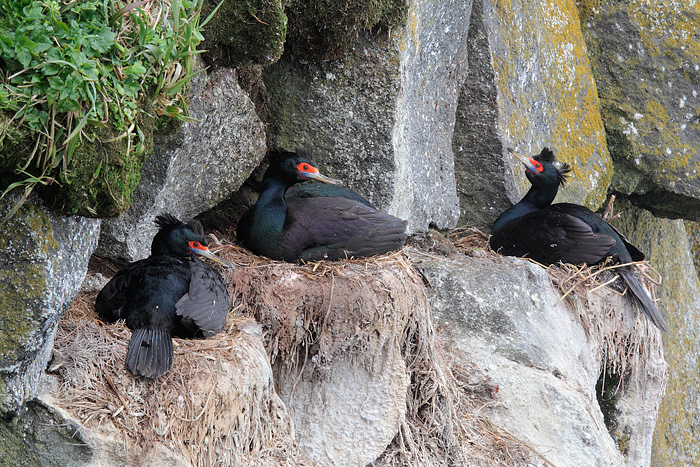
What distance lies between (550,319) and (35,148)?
4.09m

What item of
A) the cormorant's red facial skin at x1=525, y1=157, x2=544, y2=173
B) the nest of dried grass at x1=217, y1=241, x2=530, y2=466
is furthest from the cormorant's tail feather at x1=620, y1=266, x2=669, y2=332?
the nest of dried grass at x1=217, y1=241, x2=530, y2=466

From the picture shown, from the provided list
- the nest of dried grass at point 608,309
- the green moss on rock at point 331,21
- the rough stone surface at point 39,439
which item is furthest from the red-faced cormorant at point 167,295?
the nest of dried grass at point 608,309

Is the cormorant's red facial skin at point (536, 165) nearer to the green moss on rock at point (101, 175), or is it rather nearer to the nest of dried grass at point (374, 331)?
the nest of dried grass at point (374, 331)

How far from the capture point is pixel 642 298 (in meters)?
5.97

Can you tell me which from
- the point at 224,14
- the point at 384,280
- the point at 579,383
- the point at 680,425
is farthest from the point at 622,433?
the point at 224,14

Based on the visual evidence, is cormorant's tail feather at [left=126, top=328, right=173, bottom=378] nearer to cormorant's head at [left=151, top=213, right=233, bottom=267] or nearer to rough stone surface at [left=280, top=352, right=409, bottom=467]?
cormorant's head at [left=151, top=213, right=233, bottom=267]

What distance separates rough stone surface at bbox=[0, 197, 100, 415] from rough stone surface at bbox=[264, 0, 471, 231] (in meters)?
2.47

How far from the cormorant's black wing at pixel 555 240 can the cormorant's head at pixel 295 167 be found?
6.45 feet

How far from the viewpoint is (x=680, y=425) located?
9.12 meters

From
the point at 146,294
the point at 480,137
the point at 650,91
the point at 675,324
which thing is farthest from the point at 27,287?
the point at 675,324

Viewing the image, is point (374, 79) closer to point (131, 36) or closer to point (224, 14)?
point (224, 14)

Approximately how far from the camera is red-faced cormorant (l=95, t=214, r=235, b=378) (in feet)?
11.1

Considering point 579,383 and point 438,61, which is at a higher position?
point 438,61

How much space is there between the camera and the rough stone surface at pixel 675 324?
28.5 ft
